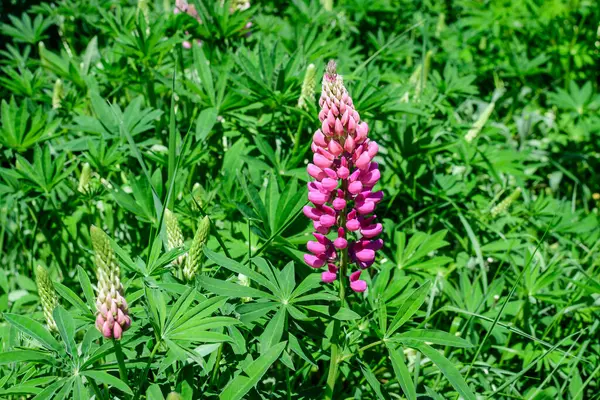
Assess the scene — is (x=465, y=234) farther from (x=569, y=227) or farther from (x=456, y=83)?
(x=456, y=83)

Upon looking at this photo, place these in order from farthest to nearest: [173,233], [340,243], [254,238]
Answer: [254,238], [173,233], [340,243]

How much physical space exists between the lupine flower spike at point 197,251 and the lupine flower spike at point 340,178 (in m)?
0.27

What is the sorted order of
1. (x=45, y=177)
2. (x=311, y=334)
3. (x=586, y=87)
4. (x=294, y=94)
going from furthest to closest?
1. (x=586, y=87)
2. (x=294, y=94)
3. (x=45, y=177)
4. (x=311, y=334)

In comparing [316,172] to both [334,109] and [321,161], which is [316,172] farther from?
[334,109]

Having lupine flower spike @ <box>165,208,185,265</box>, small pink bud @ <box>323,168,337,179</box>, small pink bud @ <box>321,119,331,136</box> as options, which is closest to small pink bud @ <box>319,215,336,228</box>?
small pink bud @ <box>323,168,337,179</box>

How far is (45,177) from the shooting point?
2303 millimetres

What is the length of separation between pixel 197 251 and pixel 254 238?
575 mm

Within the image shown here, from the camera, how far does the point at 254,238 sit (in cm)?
223

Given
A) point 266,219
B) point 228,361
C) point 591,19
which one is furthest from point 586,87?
point 228,361

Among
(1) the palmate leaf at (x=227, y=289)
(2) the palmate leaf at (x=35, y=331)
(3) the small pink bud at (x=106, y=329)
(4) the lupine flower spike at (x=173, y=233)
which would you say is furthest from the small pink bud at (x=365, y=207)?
(2) the palmate leaf at (x=35, y=331)

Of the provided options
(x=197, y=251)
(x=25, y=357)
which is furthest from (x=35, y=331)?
(x=197, y=251)

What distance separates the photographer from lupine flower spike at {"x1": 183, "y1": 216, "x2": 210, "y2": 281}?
1.61 m

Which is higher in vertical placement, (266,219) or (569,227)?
(266,219)

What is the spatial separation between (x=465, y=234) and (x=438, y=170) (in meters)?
0.38
